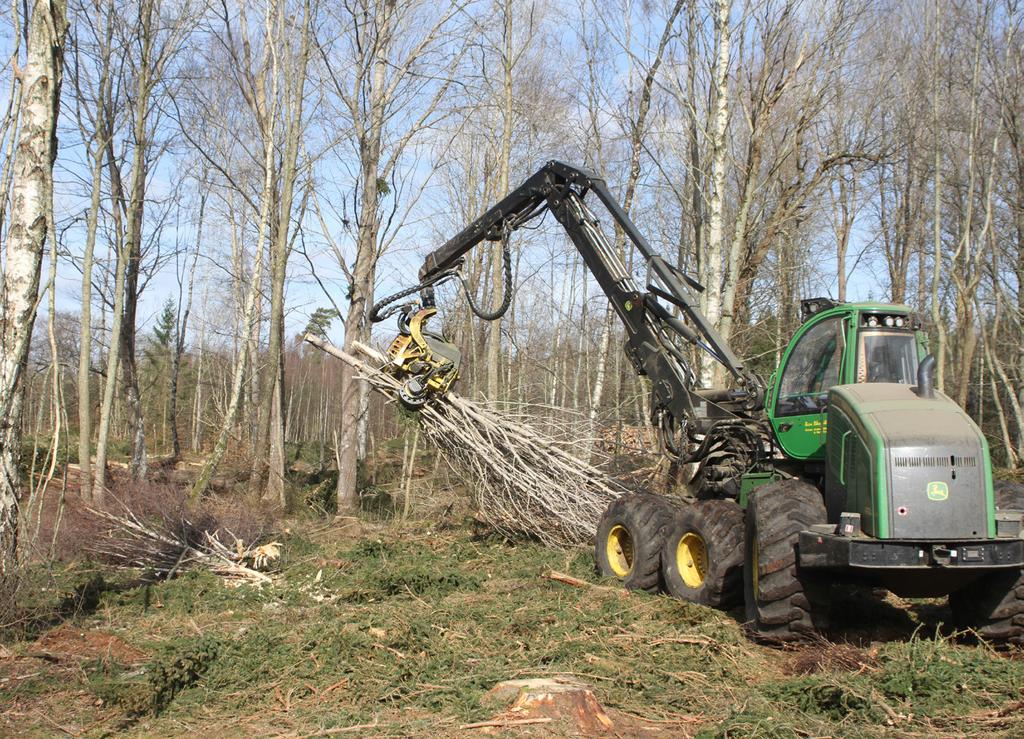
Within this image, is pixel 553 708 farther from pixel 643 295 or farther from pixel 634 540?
pixel 643 295

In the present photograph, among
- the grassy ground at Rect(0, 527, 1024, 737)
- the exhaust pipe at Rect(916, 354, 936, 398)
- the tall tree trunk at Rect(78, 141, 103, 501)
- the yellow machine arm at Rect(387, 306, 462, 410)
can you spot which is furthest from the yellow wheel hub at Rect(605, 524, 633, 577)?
the tall tree trunk at Rect(78, 141, 103, 501)

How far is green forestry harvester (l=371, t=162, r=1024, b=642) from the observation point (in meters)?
5.55

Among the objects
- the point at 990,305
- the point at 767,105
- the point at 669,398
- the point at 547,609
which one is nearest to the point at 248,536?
the point at 547,609

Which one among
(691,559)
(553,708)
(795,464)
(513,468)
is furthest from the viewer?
(513,468)

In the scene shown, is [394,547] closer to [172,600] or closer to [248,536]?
[248,536]

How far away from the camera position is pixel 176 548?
9164mm

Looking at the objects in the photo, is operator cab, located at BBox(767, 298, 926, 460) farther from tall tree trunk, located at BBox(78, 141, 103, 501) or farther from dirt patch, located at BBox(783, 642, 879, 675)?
tall tree trunk, located at BBox(78, 141, 103, 501)

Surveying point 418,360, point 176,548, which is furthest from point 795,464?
point 176,548

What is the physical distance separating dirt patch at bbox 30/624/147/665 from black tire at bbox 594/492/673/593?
4.26 metres

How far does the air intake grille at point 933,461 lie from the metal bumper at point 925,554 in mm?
489

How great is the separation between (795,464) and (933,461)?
2013mm

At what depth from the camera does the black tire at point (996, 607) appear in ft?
19.4

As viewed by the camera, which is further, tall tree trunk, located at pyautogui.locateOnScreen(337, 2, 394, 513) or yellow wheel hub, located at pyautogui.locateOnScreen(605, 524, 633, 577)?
tall tree trunk, located at pyautogui.locateOnScreen(337, 2, 394, 513)

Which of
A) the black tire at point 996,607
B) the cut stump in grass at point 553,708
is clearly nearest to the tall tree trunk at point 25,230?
the cut stump in grass at point 553,708
